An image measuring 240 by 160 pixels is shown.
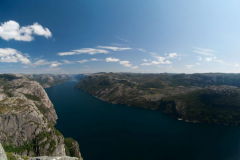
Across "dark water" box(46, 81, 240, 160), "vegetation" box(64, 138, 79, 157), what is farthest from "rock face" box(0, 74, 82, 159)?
"dark water" box(46, 81, 240, 160)

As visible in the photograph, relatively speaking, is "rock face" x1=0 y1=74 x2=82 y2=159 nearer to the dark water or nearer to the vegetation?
the vegetation

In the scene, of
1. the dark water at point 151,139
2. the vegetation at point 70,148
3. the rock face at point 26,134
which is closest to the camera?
the rock face at point 26,134

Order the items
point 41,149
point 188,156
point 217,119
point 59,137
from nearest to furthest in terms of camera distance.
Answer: point 41,149
point 188,156
point 59,137
point 217,119

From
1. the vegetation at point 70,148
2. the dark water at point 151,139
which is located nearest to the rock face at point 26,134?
A: the vegetation at point 70,148

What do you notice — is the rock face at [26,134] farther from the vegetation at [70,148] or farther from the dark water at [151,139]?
the dark water at [151,139]

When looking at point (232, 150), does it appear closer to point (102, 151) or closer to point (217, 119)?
point (217, 119)

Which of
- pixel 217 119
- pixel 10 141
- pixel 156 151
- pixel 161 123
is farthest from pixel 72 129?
pixel 217 119

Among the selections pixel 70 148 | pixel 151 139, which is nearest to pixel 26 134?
pixel 70 148

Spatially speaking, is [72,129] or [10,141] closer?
[10,141]

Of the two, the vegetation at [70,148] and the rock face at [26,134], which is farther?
the vegetation at [70,148]

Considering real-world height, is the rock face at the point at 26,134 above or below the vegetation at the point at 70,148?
above

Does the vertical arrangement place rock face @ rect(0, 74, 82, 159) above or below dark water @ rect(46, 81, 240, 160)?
above
